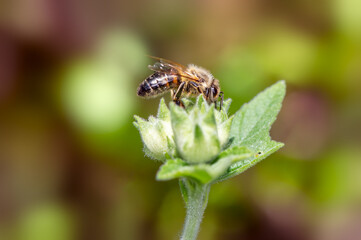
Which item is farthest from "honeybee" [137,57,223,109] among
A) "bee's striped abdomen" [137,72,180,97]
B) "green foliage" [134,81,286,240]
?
"green foliage" [134,81,286,240]

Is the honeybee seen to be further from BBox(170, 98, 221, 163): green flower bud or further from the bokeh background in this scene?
the bokeh background

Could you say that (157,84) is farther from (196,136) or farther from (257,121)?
(196,136)

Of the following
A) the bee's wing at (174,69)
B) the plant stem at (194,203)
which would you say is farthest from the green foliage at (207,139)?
the bee's wing at (174,69)

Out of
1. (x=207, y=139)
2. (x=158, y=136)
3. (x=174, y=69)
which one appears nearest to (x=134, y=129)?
(x=174, y=69)

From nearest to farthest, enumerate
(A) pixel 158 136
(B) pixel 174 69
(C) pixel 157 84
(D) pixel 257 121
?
(A) pixel 158 136 < (D) pixel 257 121 < (C) pixel 157 84 < (B) pixel 174 69

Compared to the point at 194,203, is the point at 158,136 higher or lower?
higher

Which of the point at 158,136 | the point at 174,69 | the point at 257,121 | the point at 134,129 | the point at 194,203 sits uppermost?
the point at 134,129

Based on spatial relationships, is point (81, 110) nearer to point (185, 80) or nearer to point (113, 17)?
point (113, 17)
